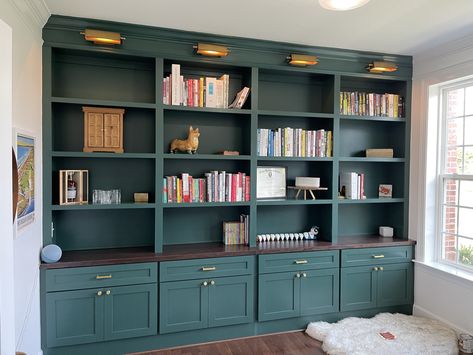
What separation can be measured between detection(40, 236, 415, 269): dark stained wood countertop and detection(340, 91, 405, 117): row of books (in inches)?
52.6

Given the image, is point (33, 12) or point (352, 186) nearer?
point (33, 12)

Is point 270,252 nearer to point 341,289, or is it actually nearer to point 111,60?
point 341,289

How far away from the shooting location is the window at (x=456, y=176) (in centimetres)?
315

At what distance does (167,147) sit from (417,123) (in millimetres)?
2600

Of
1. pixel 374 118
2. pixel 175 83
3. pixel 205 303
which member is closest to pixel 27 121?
pixel 175 83

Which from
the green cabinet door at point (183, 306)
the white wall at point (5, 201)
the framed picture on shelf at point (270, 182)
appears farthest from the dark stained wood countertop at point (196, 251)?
the white wall at point (5, 201)

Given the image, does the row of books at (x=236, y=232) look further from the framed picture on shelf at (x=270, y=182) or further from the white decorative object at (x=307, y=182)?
the white decorative object at (x=307, y=182)

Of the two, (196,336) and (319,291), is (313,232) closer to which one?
(319,291)

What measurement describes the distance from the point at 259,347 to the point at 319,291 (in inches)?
30.6

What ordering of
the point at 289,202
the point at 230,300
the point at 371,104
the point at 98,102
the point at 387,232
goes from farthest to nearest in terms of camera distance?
the point at 387,232 < the point at 371,104 < the point at 289,202 < the point at 230,300 < the point at 98,102

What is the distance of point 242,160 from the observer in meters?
3.28

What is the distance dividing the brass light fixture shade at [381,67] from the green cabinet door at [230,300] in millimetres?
2388

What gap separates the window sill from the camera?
9.66 feet

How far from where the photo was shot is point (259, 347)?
2904 mm
